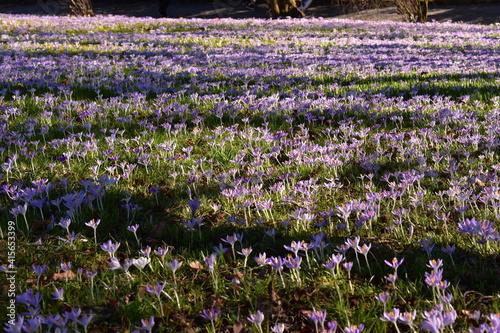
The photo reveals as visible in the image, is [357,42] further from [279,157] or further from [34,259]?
[34,259]

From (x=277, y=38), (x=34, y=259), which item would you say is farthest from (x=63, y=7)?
(x=34, y=259)

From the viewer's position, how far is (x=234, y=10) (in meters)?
35.2

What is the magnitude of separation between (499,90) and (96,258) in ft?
21.7

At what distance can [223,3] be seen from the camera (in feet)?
124
